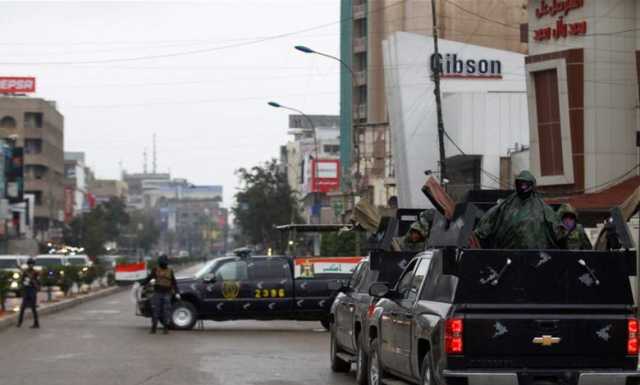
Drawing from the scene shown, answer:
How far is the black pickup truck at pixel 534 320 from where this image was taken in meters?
11.9

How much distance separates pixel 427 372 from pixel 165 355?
1051 cm

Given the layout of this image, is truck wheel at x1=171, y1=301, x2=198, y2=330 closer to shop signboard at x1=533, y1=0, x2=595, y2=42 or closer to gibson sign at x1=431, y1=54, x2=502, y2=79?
shop signboard at x1=533, y1=0, x2=595, y2=42

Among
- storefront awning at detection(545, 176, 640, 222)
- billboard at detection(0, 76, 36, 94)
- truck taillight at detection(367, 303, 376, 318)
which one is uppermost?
billboard at detection(0, 76, 36, 94)

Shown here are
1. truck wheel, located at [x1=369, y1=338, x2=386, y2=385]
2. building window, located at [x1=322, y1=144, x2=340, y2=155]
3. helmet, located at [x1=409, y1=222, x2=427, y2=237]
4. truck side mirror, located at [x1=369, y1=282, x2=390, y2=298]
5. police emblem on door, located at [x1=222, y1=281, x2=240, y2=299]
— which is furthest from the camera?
building window, located at [x1=322, y1=144, x2=340, y2=155]

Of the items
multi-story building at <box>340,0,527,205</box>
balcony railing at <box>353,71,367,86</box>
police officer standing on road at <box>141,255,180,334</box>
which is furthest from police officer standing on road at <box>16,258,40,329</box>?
balcony railing at <box>353,71,367,86</box>

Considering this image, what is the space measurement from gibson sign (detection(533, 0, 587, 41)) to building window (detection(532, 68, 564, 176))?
1122 millimetres

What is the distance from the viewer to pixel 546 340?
12.0m

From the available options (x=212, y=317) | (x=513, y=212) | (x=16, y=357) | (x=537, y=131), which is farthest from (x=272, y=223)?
(x=513, y=212)

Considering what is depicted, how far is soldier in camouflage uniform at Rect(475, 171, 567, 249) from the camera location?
42.9 feet

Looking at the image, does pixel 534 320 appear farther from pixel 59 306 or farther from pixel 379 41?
pixel 379 41

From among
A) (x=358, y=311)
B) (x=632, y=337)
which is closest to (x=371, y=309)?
(x=358, y=311)

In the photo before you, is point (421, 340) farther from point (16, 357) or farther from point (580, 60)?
point (580, 60)

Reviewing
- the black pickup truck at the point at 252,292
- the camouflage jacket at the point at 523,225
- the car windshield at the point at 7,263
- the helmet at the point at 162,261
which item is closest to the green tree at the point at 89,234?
the car windshield at the point at 7,263

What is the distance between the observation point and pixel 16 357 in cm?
2208
